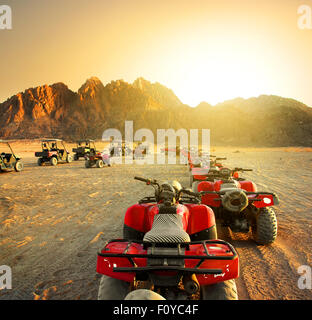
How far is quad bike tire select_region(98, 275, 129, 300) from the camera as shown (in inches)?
72.0

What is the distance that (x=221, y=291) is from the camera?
1.76 m

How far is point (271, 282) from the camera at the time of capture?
2662mm

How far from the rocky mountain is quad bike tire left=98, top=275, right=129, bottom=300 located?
190 feet

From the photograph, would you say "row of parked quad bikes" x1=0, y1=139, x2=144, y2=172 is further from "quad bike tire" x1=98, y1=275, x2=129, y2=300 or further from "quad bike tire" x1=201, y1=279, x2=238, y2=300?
"quad bike tire" x1=201, y1=279, x2=238, y2=300

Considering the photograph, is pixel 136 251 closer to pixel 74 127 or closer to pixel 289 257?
pixel 289 257

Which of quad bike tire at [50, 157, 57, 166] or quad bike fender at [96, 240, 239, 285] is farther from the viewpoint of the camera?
quad bike tire at [50, 157, 57, 166]

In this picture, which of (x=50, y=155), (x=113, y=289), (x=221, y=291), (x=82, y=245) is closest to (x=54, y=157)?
(x=50, y=155)

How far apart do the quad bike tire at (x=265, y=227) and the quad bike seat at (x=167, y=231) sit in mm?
2069

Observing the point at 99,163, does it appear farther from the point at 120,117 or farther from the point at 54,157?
the point at 120,117

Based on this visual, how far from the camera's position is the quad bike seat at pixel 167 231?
184cm

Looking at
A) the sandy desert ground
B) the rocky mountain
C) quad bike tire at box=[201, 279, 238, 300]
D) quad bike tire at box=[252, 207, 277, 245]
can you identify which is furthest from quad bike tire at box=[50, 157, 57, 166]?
the rocky mountain

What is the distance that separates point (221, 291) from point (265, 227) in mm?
2196
